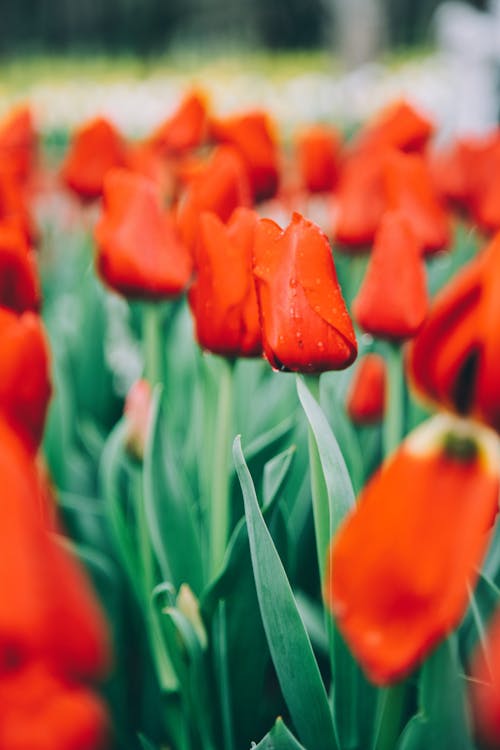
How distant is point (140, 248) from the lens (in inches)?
33.0

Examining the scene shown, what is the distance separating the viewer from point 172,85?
278 inches

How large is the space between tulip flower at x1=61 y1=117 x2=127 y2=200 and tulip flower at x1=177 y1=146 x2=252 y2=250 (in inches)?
22.4

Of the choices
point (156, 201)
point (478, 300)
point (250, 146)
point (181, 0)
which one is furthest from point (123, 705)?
point (181, 0)

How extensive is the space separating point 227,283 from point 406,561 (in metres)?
0.36

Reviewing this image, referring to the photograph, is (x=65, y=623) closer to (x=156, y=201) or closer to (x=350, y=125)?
(x=156, y=201)

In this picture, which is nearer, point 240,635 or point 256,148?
point 240,635

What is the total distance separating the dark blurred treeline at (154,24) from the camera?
13.0m

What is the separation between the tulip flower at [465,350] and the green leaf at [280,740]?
0.23 meters

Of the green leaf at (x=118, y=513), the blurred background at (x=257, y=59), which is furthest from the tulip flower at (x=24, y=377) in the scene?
the blurred background at (x=257, y=59)

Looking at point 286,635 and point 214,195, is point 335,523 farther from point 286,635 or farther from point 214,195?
point 214,195

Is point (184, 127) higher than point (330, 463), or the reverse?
point (330, 463)

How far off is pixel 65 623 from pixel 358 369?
0.85 meters

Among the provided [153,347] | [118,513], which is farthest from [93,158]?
[118,513]

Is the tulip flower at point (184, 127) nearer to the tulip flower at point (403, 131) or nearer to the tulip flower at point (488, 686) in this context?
the tulip flower at point (403, 131)
